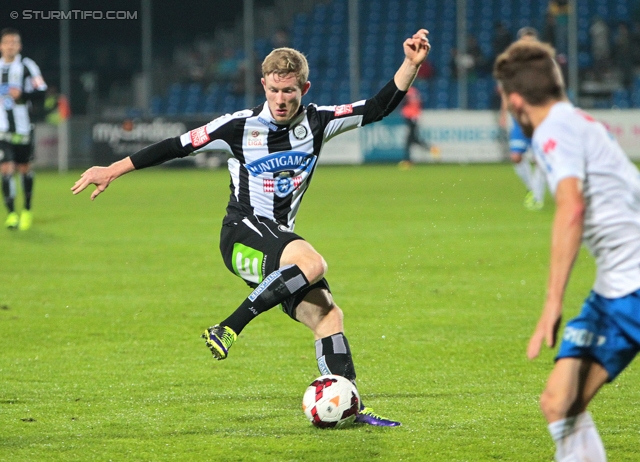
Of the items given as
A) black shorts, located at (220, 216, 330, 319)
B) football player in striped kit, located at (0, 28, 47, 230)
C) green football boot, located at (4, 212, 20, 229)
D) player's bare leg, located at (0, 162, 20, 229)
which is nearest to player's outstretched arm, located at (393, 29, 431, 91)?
black shorts, located at (220, 216, 330, 319)

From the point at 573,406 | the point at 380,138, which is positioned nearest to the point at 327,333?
the point at 573,406

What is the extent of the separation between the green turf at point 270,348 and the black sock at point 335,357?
298 mm

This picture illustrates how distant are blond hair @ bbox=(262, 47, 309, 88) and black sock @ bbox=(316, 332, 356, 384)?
1347 mm

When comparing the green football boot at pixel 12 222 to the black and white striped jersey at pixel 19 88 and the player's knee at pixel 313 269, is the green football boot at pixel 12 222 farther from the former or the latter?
the player's knee at pixel 313 269

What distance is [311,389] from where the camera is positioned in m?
4.81

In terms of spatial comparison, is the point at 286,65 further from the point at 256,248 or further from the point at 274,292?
the point at 274,292

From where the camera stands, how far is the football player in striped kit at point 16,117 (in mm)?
13781

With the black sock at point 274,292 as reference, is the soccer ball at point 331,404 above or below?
below

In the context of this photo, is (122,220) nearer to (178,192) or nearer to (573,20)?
(178,192)

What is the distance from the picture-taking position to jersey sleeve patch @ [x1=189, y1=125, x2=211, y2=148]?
5.23 m

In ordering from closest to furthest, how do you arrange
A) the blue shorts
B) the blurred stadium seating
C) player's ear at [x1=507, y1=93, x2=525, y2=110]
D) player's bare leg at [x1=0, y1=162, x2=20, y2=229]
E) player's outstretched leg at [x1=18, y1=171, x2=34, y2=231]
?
the blue shorts, player's ear at [x1=507, y1=93, x2=525, y2=110], player's outstretched leg at [x1=18, y1=171, x2=34, y2=231], player's bare leg at [x1=0, y1=162, x2=20, y2=229], the blurred stadium seating

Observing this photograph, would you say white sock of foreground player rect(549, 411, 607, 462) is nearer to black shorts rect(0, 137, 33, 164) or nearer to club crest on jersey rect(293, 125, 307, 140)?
club crest on jersey rect(293, 125, 307, 140)

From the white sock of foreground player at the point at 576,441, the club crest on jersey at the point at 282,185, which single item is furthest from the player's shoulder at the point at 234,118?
the white sock of foreground player at the point at 576,441

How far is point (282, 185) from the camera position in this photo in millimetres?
5398
